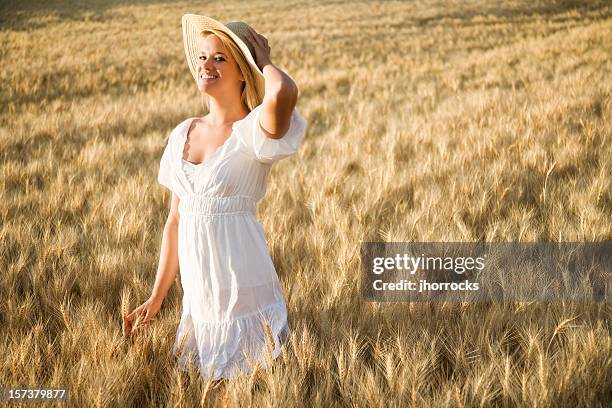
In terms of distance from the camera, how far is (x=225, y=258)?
1.28 metres

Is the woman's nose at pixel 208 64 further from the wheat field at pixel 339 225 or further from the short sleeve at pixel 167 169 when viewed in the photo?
the wheat field at pixel 339 225

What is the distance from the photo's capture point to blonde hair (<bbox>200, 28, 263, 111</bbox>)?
1252mm

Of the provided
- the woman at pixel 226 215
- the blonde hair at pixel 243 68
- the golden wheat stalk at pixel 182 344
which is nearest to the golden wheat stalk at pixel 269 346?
the woman at pixel 226 215

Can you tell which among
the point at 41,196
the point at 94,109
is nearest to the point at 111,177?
the point at 41,196

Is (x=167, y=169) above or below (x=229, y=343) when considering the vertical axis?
above

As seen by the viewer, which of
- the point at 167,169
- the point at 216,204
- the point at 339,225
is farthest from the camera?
the point at 339,225

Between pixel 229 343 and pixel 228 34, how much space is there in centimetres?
88

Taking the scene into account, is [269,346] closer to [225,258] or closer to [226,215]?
[225,258]

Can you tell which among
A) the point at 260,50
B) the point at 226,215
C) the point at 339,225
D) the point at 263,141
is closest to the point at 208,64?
the point at 260,50

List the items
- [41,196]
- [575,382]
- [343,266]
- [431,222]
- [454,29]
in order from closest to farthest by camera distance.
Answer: [575,382], [343,266], [431,222], [41,196], [454,29]

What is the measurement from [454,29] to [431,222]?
49.2ft

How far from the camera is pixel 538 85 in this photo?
5.82m

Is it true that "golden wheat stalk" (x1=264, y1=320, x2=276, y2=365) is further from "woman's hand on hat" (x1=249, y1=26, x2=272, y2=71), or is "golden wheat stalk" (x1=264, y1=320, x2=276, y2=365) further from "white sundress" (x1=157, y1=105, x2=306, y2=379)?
"woman's hand on hat" (x1=249, y1=26, x2=272, y2=71)

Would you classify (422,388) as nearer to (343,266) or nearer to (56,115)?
(343,266)
